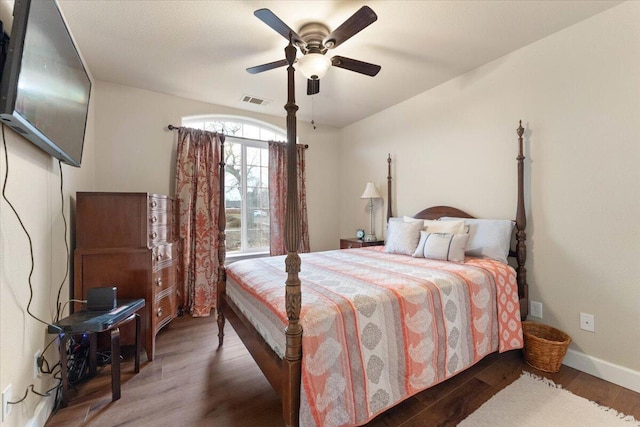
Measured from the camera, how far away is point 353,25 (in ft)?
5.62

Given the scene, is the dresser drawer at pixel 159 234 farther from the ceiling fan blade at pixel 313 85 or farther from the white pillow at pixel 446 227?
the white pillow at pixel 446 227

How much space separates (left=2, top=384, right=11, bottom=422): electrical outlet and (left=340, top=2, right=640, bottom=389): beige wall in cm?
344

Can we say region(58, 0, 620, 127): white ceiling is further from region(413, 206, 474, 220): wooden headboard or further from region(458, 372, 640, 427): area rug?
region(458, 372, 640, 427): area rug

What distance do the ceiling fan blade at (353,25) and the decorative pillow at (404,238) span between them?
1805mm

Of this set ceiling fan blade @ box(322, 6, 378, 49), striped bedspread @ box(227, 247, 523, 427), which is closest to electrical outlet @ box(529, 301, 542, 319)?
striped bedspread @ box(227, 247, 523, 427)

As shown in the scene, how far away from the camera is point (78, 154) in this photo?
2.01m

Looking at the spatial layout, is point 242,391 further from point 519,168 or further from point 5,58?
point 519,168

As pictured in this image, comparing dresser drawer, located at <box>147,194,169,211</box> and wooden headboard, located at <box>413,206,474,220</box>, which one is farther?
wooden headboard, located at <box>413,206,474,220</box>

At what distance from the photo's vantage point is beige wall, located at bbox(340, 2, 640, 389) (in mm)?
1906

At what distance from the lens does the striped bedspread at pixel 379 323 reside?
4.06ft

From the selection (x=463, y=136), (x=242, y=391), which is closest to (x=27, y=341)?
(x=242, y=391)

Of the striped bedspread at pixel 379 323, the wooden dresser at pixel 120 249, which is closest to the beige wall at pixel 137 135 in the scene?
the wooden dresser at pixel 120 249

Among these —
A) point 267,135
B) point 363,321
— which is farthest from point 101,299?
point 267,135

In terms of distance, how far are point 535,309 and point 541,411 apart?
0.96 m
